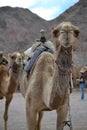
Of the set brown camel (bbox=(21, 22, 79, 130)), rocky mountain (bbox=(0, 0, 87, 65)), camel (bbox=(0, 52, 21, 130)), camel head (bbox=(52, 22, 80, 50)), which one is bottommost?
rocky mountain (bbox=(0, 0, 87, 65))

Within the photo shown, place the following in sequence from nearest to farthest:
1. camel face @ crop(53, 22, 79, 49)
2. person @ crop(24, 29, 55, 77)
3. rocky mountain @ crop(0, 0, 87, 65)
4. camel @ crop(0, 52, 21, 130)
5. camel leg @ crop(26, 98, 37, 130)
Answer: camel face @ crop(53, 22, 79, 49) → camel leg @ crop(26, 98, 37, 130) → person @ crop(24, 29, 55, 77) → camel @ crop(0, 52, 21, 130) → rocky mountain @ crop(0, 0, 87, 65)

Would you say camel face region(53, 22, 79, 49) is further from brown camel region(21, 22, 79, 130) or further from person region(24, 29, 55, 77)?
person region(24, 29, 55, 77)

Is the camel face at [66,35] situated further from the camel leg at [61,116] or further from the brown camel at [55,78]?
the camel leg at [61,116]

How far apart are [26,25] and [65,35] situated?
50.8 meters

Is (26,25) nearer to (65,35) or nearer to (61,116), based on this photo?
(61,116)

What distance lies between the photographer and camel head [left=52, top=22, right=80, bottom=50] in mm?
4430

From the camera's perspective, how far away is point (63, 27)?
14.7 ft

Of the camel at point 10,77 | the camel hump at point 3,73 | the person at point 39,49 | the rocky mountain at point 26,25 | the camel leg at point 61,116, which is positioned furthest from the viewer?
the rocky mountain at point 26,25

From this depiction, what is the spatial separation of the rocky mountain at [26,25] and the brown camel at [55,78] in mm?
38527

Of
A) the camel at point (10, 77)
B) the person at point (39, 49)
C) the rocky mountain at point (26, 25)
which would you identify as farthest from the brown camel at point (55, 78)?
the rocky mountain at point (26, 25)

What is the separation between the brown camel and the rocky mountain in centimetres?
3853

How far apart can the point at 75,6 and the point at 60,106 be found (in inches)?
2109

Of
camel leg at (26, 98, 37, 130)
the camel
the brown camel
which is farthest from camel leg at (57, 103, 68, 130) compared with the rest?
the camel

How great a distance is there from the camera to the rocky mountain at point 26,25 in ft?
159
